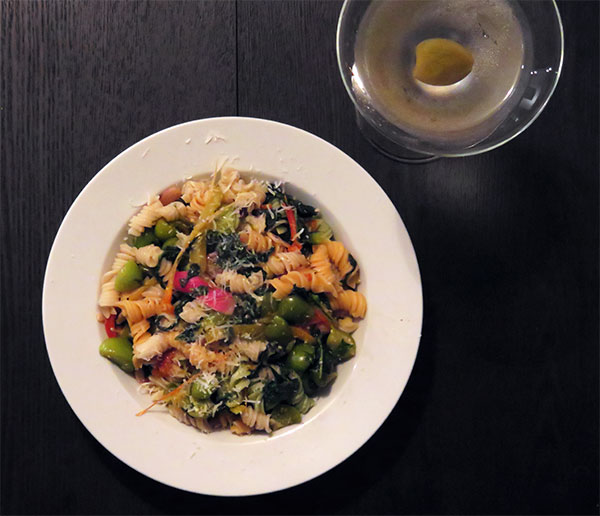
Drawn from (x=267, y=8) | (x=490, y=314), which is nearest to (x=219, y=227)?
(x=267, y=8)

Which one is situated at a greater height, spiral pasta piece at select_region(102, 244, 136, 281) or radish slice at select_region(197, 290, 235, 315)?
spiral pasta piece at select_region(102, 244, 136, 281)

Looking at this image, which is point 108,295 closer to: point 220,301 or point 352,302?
point 220,301

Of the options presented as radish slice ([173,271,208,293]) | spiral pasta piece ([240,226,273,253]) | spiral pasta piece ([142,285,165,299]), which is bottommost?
spiral pasta piece ([142,285,165,299])

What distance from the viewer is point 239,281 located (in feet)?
6.06

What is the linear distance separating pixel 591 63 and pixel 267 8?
3.94 feet

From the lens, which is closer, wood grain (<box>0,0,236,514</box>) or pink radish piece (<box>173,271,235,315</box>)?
pink radish piece (<box>173,271,235,315</box>)

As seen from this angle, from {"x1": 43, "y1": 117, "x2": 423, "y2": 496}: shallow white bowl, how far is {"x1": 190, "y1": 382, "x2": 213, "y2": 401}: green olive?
12cm

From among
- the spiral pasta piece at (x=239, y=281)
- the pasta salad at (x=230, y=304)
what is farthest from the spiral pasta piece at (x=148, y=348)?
the spiral pasta piece at (x=239, y=281)

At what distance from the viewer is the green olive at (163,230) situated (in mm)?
1881

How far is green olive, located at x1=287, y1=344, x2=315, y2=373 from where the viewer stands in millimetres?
1841

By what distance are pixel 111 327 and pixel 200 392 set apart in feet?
1.20

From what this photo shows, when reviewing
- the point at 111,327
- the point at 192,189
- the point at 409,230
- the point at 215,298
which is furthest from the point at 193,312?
the point at 409,230

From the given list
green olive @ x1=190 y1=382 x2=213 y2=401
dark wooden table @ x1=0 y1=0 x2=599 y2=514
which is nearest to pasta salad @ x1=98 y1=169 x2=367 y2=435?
green olive @ x1=190 y1=382 x2=213 y2=401

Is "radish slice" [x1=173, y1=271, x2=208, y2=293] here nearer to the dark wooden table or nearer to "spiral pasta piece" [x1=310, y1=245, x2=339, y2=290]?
"spiral pasta piece" [x1=310, y1=245, x2=339, y2=290]
